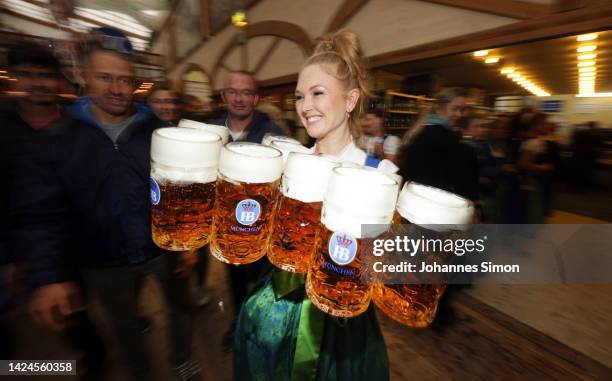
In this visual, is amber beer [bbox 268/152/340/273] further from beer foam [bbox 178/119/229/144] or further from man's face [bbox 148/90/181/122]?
man's face [bbox 148/90/181/122]

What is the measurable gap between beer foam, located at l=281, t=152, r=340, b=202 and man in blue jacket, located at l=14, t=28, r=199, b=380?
0.76 meters

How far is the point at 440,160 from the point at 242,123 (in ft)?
4.70

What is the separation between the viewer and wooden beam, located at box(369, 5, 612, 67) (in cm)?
247

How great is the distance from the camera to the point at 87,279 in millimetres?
1263

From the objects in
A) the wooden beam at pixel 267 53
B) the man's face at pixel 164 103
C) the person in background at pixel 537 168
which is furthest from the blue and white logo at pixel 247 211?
the wooden beam at pixel 267 53

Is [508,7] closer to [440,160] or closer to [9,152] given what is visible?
[440,160]

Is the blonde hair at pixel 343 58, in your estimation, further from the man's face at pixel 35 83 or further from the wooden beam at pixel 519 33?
the man's face at pixel 35 83

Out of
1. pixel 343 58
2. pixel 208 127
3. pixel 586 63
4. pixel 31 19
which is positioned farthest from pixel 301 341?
pixel 31 19

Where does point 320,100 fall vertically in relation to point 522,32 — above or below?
below

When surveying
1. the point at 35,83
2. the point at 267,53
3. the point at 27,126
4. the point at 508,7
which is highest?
the point at 508,7

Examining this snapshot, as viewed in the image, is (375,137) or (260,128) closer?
(260,128)

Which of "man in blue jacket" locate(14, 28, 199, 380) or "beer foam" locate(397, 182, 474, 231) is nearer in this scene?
"beer foam" locate(397, 182, 474, 231)

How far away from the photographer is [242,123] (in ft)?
6.97

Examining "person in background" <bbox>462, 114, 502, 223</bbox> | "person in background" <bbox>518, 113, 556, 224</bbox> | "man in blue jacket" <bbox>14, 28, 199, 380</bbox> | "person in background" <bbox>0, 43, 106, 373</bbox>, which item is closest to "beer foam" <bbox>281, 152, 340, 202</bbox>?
"man in blue jacket" <bbox>14, 28, 199, 380</bbox>
